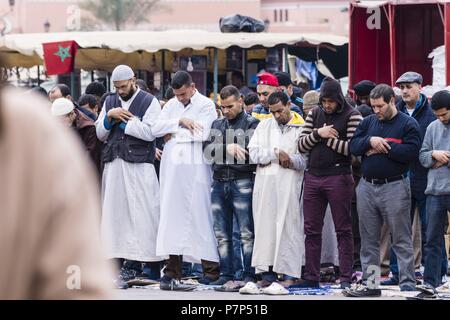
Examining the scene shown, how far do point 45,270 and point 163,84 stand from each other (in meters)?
20.6

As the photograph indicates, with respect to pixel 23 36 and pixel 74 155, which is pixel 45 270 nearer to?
pixel 74 155

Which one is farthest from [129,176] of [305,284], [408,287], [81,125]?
[408,287]

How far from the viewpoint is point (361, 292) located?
10.3 m

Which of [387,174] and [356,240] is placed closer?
[387,174]

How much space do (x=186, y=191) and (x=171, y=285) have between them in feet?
3.03

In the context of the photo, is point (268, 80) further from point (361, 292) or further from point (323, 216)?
point (361, 292)

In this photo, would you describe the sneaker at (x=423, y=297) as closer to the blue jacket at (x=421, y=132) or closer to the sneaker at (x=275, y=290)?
the sneaker at (x=275, y=290)

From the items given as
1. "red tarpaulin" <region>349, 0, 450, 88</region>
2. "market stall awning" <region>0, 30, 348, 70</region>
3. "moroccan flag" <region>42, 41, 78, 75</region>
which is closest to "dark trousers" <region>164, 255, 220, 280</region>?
"red tarpaulin" <region>349, 0, 450, 88</region>

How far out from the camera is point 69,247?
1.73 meters

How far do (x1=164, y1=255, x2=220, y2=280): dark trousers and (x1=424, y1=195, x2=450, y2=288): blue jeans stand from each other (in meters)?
2.16

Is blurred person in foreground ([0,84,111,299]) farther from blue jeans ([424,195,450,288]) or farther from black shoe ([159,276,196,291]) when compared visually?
black shoe ([159,276,196,291])
